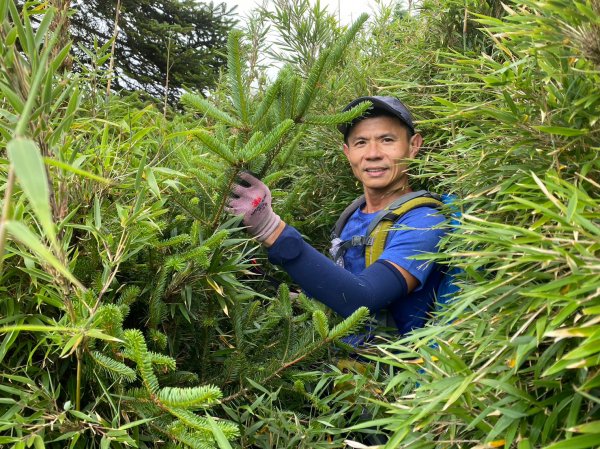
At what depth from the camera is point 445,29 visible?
2082 mm

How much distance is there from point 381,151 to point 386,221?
0.36m

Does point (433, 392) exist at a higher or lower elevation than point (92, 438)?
higher

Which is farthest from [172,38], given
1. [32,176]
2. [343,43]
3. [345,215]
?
[32,176]

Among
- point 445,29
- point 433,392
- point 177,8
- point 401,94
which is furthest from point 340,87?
point 177,8

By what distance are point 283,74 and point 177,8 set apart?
7.89m

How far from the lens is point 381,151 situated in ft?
7.38

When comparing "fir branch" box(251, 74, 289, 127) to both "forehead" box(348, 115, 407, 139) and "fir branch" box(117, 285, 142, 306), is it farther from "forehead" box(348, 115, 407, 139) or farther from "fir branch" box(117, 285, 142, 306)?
"forehead" box(348, 115, 407, 139)

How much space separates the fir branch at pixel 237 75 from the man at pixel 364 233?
0.69 feet

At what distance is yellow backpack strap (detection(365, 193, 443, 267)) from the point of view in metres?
2.02

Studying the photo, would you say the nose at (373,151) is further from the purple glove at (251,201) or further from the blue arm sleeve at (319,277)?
the purple glove at (251,201)

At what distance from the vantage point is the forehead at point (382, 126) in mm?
2230

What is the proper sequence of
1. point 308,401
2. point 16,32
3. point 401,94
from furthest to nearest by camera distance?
point 401,94 < point 308,401 < point 16,32

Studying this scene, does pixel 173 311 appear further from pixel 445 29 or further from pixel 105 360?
pixel 445 29

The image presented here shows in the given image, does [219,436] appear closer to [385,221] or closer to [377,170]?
[385,221]
